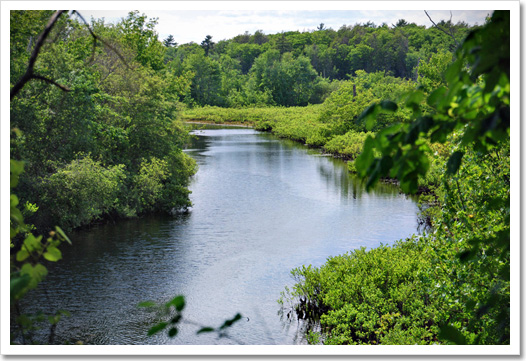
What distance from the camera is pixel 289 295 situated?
10922 millimetres

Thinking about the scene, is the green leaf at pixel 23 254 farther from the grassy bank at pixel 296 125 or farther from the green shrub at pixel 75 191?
the grassy bank at pixel 296 125

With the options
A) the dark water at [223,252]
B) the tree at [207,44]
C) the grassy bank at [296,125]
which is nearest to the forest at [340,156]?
the grassy bank at [296,125]

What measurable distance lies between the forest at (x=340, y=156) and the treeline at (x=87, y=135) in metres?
0.04

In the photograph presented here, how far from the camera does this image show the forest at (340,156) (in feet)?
7.66

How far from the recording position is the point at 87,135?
15.3 metres

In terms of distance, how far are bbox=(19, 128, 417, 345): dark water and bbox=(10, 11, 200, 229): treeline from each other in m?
0.99

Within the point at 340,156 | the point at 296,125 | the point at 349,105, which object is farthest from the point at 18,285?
the point at 296,125

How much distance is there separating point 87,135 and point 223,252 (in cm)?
492

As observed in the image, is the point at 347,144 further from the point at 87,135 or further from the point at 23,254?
the point at 23,254

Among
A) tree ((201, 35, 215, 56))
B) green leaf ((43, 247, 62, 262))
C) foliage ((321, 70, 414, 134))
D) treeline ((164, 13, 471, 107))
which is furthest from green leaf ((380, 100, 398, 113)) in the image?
tree ((201, 35, 215, 56))

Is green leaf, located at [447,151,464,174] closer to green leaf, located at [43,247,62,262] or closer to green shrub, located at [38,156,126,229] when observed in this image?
green leaf, located at [43,247,62,262]

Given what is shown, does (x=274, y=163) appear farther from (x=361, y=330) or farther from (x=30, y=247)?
(x=30, y=247)

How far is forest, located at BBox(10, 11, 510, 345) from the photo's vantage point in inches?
91.9

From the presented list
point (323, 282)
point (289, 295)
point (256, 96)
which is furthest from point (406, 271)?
point (256, 96)
